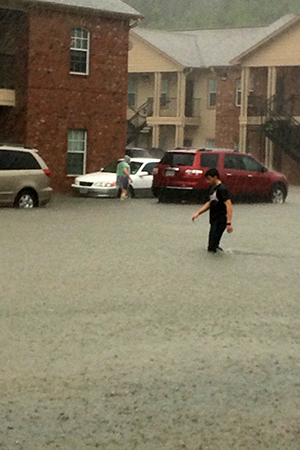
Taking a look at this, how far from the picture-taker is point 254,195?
32.2 meters

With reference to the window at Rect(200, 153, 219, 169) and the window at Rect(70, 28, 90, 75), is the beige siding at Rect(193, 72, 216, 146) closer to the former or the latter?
the window at Rect(70, 28, 90, 75)

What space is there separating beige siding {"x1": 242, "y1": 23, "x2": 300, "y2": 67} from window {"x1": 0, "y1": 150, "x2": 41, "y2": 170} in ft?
85.3

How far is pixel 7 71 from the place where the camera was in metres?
36.7

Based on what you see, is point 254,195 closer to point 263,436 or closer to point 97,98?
point 97,98

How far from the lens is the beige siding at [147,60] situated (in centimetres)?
5650

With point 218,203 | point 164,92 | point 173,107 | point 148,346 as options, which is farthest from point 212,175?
point 164,92

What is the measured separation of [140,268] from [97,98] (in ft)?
77.3

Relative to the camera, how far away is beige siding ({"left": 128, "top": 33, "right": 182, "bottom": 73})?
5650 centimetres

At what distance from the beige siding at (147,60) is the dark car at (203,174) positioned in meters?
24.6

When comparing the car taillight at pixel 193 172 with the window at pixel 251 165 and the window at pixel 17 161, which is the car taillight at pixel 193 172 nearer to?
the window at pixel 251 165

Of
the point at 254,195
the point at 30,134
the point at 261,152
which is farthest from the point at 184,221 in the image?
the point at 261,152

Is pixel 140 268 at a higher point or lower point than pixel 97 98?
lower

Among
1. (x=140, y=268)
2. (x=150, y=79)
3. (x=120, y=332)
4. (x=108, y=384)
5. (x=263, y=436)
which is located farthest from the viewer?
(x=150, y=79)

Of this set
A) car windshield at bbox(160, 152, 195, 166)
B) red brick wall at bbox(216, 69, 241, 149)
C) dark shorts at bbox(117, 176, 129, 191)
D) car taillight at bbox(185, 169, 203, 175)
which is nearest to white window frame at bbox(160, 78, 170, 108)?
red brick wall at bbox(216, 69, 241, 149)
